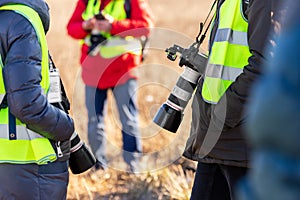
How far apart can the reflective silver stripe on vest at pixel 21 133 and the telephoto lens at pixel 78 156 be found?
320mm

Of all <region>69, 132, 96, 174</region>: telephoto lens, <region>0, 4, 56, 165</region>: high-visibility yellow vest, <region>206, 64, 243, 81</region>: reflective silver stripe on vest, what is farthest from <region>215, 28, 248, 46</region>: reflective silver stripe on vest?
<region>69, 132, 96, 174</region>: telephoto lens

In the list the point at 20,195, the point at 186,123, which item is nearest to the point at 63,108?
the point at 20,195

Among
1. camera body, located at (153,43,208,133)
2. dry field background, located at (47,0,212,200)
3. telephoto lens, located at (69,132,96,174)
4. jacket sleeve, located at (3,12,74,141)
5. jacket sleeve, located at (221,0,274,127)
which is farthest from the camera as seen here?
dry field background, located at (47,0,212,200)

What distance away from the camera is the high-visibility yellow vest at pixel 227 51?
2.84m

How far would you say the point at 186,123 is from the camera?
6211 millimetres

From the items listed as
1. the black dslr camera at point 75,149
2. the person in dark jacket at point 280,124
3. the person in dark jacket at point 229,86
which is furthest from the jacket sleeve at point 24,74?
the person in dark jacket at point 280,124

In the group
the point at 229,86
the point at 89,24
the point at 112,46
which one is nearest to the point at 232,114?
the point at 229,86

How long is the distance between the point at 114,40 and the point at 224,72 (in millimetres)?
2758

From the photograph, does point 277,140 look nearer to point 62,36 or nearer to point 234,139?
point 234,139

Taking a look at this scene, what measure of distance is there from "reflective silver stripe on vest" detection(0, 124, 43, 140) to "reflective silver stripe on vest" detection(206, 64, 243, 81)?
Result: 785 millimetres

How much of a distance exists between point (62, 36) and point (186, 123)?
294 inches

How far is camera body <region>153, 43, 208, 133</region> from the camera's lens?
10.1 ft

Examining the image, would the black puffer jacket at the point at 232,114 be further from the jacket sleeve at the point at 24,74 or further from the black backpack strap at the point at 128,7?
the black backpack strap at the point at 128,7

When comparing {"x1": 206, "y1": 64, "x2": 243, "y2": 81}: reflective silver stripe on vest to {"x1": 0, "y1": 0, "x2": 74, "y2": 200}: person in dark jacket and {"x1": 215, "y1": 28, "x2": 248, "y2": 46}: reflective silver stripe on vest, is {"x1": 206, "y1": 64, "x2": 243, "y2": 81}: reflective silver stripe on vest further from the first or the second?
{"x1": 0, "y1": 0, "x2": 74, "y2": 200}: person in dark jacket
